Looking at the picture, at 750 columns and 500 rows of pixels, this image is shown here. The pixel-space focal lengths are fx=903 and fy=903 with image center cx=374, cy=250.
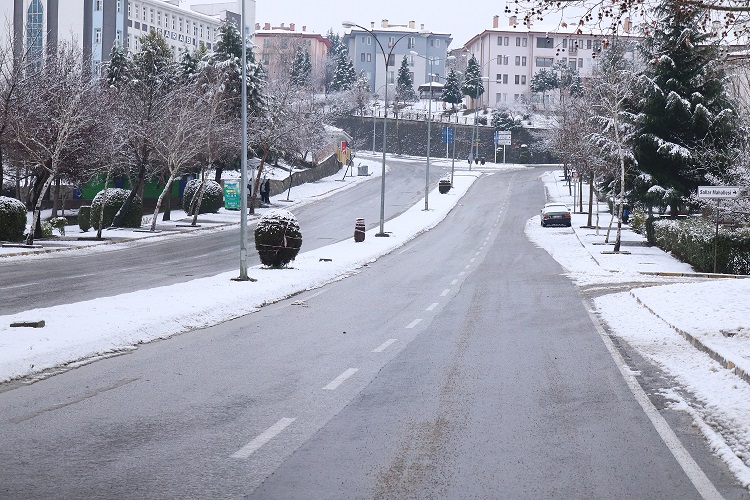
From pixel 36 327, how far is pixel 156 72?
175 feet

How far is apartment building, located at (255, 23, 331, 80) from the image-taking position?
6481 inches

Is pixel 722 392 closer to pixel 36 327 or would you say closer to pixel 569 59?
pixel 36 327

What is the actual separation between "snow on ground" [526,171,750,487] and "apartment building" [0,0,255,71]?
3774cm

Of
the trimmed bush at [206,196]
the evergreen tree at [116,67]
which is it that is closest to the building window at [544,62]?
the evergreen tree at [116,67]

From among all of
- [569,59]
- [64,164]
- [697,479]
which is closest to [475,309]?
[697,479]

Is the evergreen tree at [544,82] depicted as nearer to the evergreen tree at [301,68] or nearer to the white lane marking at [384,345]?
the evergreen tree at [301,68]

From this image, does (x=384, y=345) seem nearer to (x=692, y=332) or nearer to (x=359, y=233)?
(x=692, y=332)

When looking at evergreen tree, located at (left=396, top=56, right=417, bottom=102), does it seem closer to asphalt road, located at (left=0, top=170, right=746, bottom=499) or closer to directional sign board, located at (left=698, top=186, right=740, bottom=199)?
directional sign board, located at (left=698, top=186, right=740, bottom=199)

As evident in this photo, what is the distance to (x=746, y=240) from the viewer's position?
29.0 meters

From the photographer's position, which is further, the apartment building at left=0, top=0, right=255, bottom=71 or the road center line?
the apartment building at left=0, top=0, right=255, bottom=71

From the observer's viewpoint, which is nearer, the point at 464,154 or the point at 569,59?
the point at 464,154

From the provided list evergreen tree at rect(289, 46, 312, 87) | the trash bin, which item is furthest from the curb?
evergreen tree at rect(289, 46, 312, 87)

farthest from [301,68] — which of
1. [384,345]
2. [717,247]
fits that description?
[384,345]

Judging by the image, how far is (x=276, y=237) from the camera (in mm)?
26375
